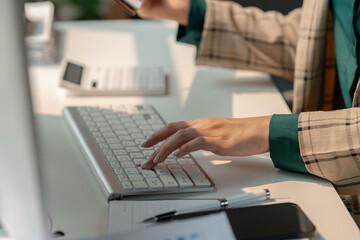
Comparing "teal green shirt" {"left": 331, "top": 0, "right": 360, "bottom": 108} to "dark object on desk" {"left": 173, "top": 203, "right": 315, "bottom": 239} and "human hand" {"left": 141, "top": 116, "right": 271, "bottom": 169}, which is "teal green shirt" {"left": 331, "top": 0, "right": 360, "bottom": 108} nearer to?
"human hand" {"left": 141, "top": 116, "right": 271, "bottom": 169}

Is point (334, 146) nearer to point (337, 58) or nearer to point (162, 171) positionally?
point (162, 171)

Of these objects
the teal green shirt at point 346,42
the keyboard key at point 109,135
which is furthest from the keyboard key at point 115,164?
the teal green shirt at point 346,42

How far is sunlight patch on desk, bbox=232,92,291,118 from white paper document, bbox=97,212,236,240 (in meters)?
0.60

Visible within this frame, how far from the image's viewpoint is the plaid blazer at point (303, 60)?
0.81 meters

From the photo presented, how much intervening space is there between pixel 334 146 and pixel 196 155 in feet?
0.71

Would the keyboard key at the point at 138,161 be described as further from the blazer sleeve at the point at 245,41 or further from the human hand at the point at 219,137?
the blazer sleeve at the point at 245,41

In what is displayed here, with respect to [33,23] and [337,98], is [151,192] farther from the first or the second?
[33,23]

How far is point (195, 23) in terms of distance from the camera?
1271mm

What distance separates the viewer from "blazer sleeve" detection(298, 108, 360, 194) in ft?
2.66

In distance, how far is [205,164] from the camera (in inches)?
33.9

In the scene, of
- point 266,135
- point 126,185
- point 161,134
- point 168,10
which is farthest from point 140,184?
point 168,10

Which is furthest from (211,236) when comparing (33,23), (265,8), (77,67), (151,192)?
(265,8)

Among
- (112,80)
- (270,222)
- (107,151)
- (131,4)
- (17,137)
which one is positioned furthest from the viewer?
(112,80)

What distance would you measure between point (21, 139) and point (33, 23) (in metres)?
1.16
